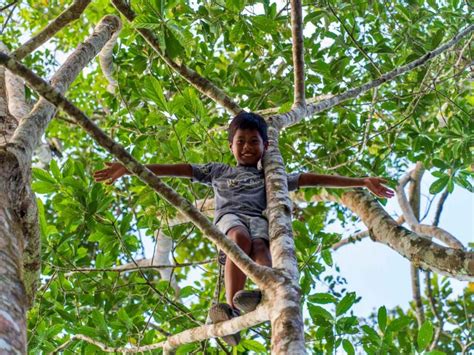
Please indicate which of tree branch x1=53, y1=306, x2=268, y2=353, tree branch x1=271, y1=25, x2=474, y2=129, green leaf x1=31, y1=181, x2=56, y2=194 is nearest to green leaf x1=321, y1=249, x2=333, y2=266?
tree branch x1=271, y1=25, x2=474, y2=129

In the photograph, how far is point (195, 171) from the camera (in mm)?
3174

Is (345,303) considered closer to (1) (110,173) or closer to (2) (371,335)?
(2) (371,335)

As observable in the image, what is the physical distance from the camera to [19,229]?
6.36 ft

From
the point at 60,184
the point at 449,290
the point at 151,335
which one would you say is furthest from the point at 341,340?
the point at 449,290

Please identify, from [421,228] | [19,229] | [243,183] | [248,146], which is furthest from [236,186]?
[421,228]

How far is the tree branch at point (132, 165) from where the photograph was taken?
1.92 metres

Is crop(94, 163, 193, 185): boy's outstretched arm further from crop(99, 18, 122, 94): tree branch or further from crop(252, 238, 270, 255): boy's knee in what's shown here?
crop(99, 18, 122, 94): tree branch

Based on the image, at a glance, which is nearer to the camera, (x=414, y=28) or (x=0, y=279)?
(x=0, y=279)

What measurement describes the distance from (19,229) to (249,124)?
1487mm

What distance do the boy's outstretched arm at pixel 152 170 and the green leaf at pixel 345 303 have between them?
1102mm

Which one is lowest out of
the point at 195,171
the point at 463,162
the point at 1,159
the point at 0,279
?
the point at 0,279

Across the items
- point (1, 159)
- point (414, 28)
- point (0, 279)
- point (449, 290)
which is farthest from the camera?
point (449, 290)

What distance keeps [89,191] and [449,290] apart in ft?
14.4

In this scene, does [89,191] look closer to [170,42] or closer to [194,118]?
[194,118]
